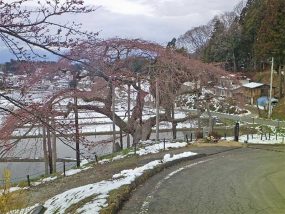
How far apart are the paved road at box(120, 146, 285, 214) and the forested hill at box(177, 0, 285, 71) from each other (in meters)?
28.6

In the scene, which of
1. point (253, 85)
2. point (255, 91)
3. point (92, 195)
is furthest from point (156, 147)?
point (255, 91)

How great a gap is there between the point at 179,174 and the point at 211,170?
133 cm

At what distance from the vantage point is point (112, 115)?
2239cm

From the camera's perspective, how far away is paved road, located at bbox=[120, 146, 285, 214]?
30.6ft

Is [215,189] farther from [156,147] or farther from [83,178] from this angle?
[156,147]

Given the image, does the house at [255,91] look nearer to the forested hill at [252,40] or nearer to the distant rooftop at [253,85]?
the distant rooftop at [253,85]

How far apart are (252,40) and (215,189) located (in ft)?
162

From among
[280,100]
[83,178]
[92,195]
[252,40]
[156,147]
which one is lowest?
[83,178]

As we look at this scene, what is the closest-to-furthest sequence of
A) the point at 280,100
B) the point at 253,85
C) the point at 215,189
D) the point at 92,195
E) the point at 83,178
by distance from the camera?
the point at 92,195 < the point at 215,189 < the point at 83,178 < the point at 280,100 < the point at 253,85

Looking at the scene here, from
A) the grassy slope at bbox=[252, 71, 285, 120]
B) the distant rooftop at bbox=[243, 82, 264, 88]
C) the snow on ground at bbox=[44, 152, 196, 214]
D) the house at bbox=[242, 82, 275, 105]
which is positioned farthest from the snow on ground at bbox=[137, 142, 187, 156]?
the house at bbox=[242, 82, 275, 105]

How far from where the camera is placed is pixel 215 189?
11.1 m

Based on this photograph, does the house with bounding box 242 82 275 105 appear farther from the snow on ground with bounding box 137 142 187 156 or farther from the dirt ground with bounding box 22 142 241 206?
the dirt ground with bounding box 22 142 241 206

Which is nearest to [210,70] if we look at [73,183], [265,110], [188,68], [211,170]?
[188,68]

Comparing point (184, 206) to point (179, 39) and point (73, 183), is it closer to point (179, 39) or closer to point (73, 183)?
point (73, 183)
